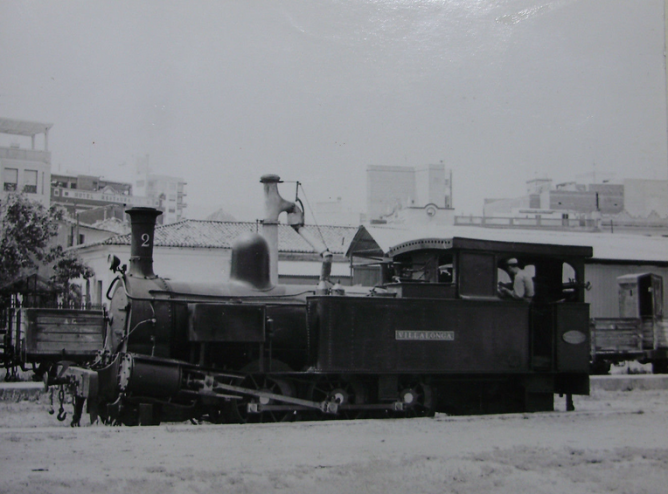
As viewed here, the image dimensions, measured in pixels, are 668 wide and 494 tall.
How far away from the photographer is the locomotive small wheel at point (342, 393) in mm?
7973

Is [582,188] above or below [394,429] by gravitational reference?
above

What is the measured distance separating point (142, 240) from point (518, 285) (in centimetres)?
459

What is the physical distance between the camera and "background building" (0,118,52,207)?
6629 mm

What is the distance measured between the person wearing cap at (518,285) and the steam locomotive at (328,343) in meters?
0.12

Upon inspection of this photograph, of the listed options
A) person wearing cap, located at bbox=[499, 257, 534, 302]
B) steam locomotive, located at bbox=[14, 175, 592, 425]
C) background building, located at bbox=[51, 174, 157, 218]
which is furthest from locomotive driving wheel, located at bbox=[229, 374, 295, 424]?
person wearing cap, located at bbox=[499, 257, 534, 302]

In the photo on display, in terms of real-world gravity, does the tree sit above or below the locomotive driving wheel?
above

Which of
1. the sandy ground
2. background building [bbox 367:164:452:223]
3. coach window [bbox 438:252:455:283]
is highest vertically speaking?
background building [bbox 367:164:452:223]

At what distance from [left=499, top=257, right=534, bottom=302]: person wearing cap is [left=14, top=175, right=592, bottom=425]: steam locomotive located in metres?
0.12

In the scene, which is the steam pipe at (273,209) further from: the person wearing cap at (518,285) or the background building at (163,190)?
the person wearing cap at (518,285)

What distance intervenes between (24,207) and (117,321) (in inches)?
141

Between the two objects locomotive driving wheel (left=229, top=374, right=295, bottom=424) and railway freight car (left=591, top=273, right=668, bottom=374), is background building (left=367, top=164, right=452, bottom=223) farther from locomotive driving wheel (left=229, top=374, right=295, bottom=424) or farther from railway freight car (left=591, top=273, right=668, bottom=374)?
railway freight car (left=591, top=273, right=668, bottom=374)

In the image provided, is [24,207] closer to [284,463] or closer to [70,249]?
[70,249]

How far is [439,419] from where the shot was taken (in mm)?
7605

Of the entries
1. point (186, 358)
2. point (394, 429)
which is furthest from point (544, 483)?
point (186, 358)
